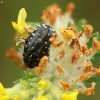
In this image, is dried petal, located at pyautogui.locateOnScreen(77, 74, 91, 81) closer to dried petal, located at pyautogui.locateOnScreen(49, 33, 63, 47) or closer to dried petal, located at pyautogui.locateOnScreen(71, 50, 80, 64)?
dried petal, located at pyautogui.locateOnScreen(71, 50, 80, 64)

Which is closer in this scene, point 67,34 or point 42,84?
point 42,84

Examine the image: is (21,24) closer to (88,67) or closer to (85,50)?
(85,50)

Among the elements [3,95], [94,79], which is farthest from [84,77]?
[3,95]

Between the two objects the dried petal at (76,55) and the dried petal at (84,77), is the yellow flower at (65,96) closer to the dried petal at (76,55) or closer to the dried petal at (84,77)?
the dried petal at (84,77)

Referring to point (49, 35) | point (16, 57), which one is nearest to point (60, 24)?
point (16, 57)

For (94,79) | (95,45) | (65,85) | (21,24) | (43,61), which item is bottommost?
(65,85)

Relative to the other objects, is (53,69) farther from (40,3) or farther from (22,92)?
(40,3)

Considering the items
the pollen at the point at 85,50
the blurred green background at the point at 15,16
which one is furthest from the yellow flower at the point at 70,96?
the blurred green background at the point at 15,16
